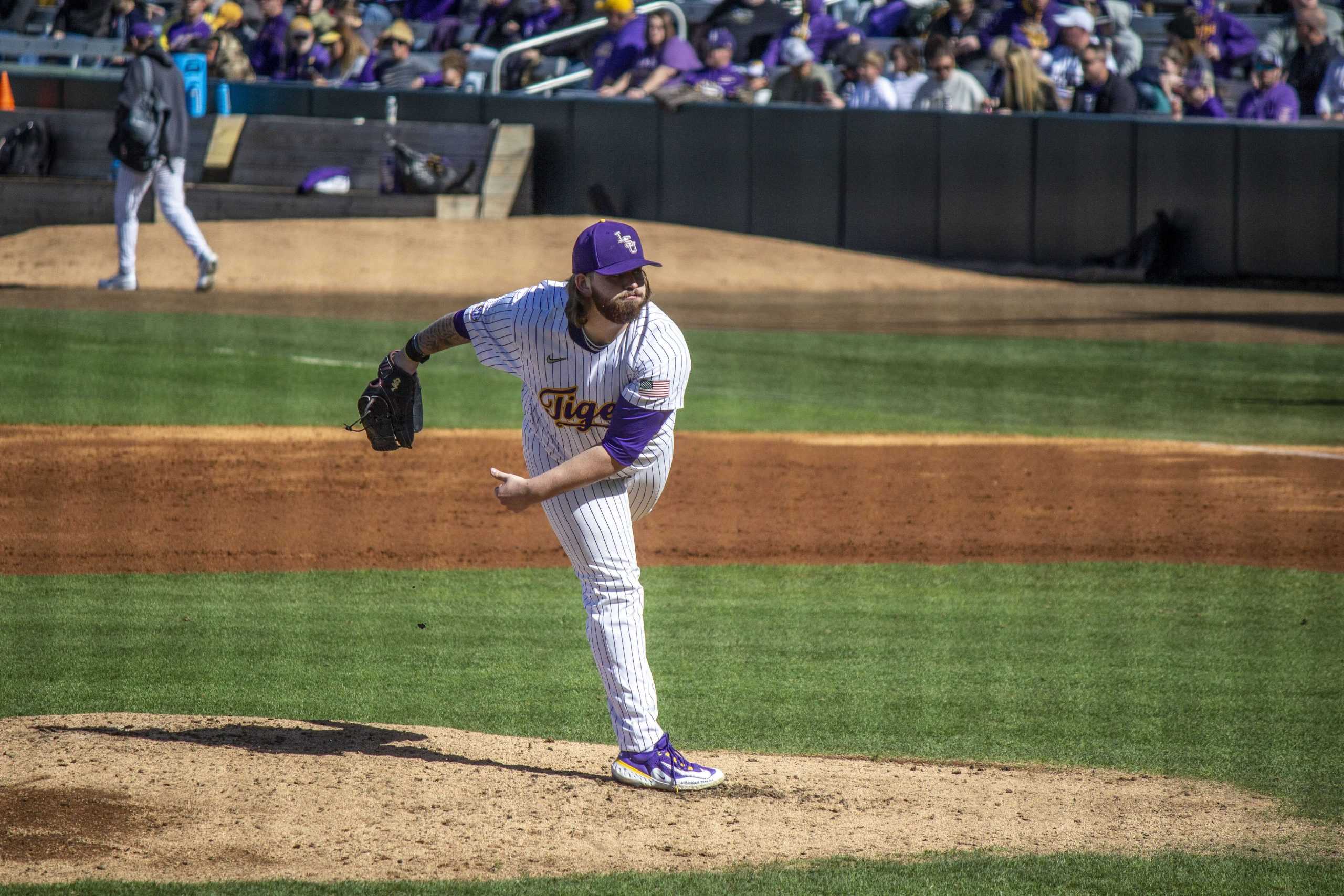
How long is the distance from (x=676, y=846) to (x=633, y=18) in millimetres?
17895

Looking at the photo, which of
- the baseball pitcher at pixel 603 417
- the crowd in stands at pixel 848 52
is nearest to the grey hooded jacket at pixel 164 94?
the crowd in stands at pixel 848 52

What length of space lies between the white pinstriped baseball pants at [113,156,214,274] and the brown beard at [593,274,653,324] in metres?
11.5

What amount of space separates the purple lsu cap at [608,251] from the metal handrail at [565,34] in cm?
1719

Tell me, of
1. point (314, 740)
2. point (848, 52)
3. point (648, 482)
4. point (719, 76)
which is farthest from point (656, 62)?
point (648, 482)

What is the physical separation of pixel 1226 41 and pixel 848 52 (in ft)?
14.4

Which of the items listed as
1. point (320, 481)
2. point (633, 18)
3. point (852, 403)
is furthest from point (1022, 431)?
point (633, 18)

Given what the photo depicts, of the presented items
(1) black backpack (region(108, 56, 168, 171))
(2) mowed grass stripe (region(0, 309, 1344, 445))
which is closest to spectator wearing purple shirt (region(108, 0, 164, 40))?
(1) black backpack (region(108, 56, 168, 171))

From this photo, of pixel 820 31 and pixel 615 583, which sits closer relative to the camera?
pixel 615 583

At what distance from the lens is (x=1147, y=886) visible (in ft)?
13.5

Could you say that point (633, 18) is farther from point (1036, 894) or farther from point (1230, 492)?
point (1036, 894)

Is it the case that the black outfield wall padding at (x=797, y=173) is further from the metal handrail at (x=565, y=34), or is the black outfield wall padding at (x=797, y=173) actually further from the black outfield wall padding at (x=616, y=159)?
the metal handrail at (x=565, y=34)

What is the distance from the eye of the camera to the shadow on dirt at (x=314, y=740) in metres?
4.84

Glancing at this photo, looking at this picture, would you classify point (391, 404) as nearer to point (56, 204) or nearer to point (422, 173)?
point (422, 173)

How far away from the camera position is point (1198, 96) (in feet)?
57.6
